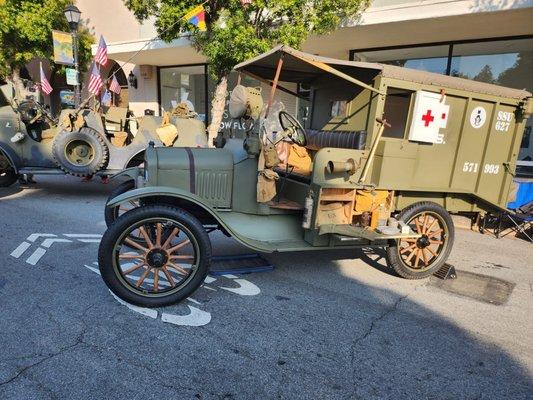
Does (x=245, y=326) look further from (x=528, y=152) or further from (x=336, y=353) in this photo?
(x=528, y=152)

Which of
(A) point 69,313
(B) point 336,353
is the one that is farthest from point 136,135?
(B) point 336,353

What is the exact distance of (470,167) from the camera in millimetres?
4375

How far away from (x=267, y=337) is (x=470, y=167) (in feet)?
10.2

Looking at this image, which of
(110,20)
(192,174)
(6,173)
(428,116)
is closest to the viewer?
(192,174)

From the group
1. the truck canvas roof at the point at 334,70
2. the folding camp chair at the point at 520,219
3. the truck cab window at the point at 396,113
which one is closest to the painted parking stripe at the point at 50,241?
the truck canvas roof at the point at 334,70

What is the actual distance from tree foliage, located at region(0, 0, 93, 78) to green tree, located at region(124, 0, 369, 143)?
6.93 metres

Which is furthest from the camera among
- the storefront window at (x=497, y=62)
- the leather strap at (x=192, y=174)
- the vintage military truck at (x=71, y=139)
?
Result: the storefront window at (x=497, y=62)

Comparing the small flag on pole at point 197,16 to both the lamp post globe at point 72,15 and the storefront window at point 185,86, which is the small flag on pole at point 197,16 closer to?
the lamp post globe at point 72,15

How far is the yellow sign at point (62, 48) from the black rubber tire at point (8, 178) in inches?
189

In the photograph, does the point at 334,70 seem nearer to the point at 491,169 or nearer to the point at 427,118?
the point at 427,118

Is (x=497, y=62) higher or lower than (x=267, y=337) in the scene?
higher

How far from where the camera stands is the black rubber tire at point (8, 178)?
782cm

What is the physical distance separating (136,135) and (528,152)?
8837mm

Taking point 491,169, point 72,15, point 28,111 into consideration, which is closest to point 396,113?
point 491,169
